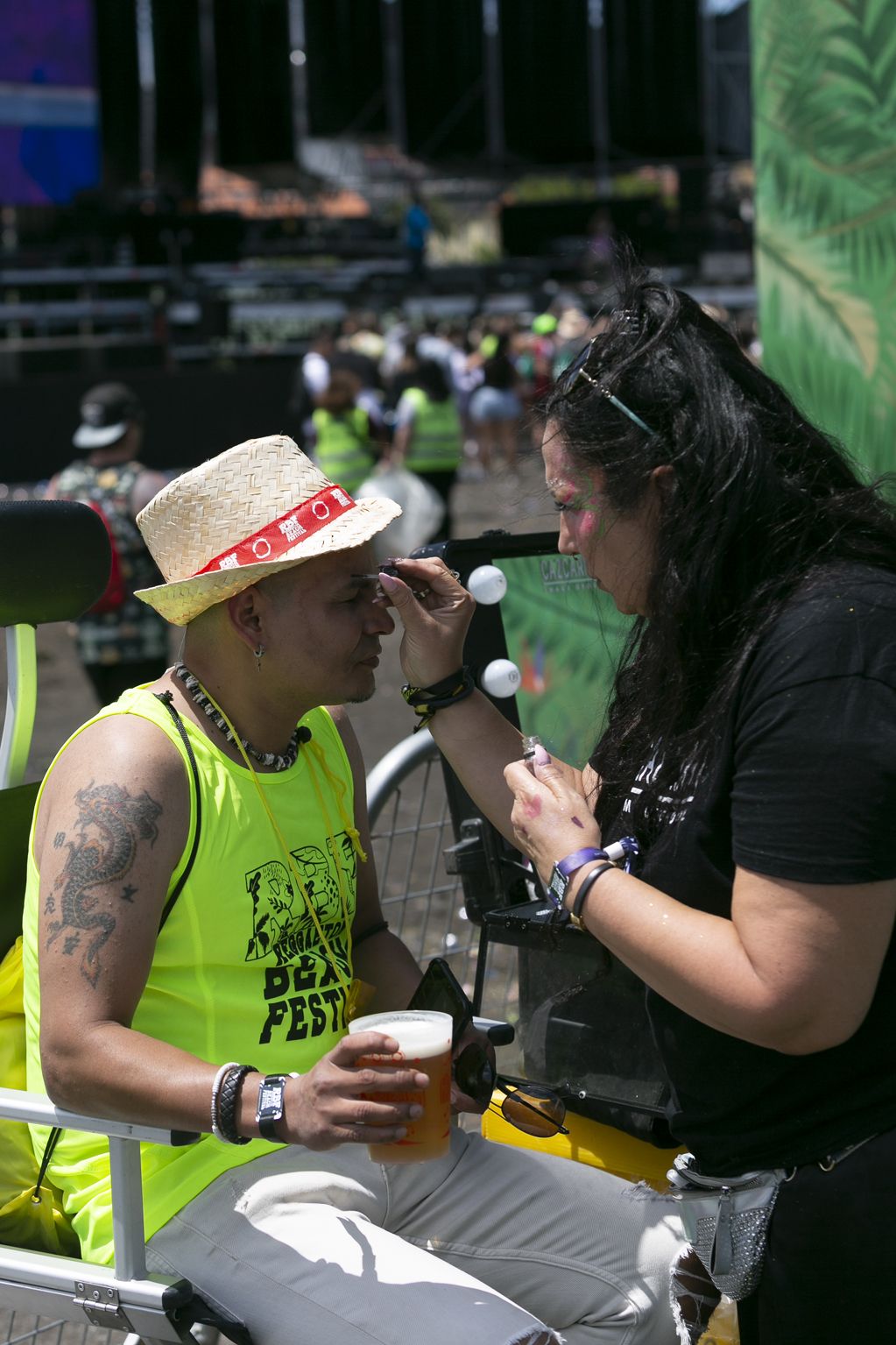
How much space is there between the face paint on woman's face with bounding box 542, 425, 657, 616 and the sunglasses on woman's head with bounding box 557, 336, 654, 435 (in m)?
0.06

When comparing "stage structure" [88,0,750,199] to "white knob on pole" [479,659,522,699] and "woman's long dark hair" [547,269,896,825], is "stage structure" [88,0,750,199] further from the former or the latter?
"woman's long dark hair" [547,269,896,825]

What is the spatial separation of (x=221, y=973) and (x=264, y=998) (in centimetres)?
8

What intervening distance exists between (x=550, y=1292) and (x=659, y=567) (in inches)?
44.7

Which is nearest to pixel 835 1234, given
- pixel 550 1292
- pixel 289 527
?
pixel 550 1292

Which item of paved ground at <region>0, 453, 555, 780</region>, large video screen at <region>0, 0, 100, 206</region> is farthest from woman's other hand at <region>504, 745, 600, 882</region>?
large video screen at <region>0, 0, 100, 206</region>

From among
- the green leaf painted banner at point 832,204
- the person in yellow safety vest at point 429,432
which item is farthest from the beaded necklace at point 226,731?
the person in yellow safety vest at point 429,432

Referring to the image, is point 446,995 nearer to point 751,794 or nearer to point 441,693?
point 441,693

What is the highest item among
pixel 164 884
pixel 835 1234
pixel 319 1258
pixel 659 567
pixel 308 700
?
→ pixel 659 567

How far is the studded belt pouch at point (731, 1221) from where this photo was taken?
183 centimetres

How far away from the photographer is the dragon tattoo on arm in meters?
1.99

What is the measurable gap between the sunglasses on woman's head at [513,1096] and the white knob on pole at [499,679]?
69 cm

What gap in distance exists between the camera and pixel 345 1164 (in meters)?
2.23

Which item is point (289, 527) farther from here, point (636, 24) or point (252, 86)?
point (636, 24)

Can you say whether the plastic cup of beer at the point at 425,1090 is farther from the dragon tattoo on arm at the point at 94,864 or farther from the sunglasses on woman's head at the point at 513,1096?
the dragon tattoo on arm at the point at 94,864
